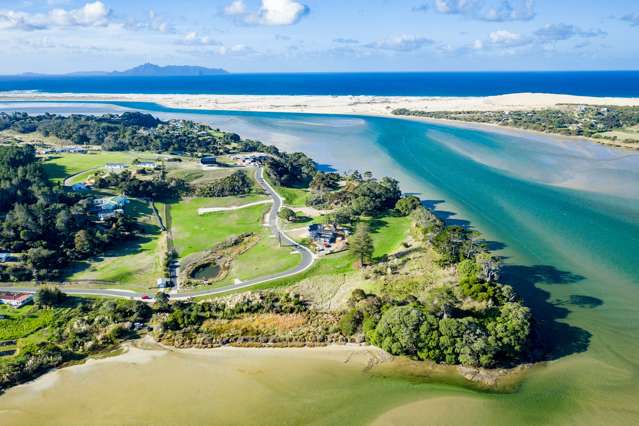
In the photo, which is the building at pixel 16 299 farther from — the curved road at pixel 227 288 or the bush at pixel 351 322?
the bush at pixel 351 322

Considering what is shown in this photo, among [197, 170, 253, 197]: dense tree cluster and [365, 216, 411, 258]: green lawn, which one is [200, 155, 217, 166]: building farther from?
[365, 216, 411, 258]: green lawn

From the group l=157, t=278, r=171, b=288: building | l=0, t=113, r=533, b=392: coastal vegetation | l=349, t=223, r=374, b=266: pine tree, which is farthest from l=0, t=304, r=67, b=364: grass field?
l=349, t=223, r=374, b=266: pine tree

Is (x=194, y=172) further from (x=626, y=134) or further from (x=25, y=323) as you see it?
(x=626, y=134)

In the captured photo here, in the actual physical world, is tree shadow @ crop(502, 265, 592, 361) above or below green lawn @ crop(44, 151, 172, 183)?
below

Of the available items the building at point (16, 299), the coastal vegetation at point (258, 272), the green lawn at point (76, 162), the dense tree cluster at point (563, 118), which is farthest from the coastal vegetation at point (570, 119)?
the building at point (16, 299)

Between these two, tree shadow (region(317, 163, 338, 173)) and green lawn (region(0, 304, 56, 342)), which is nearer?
green lawn (region(0, 304, 56, 342))

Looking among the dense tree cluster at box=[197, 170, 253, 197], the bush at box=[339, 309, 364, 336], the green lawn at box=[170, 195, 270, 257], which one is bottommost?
the bush at box=[339, 309, 364, 336]


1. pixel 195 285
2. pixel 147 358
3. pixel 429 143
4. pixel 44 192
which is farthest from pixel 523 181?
pixel 44 192
